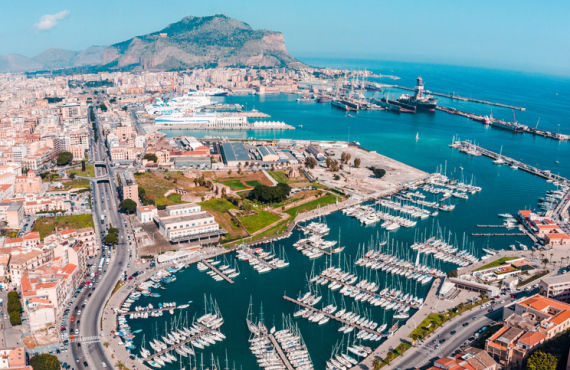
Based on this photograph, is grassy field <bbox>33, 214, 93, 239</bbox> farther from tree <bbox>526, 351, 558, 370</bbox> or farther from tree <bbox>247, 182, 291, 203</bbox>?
tree <bbox>526, 351, 558, 370</bbox>

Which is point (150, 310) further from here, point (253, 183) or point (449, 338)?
point (253, 183)

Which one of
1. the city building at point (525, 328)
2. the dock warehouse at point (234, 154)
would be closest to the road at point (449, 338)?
the city building at point (525, 328)

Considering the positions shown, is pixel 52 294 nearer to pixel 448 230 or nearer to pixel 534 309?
pixel 534 309

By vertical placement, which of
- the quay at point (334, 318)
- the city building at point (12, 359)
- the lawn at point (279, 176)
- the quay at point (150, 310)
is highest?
the lawn at point (279, 176)

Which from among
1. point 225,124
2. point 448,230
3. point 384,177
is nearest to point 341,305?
point 448,230

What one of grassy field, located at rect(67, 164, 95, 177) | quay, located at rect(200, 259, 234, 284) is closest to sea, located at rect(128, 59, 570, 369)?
quay, located at rect(200, 259, 234, 284)

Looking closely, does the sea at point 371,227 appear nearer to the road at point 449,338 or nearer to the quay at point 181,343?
the quay at point 181,343
